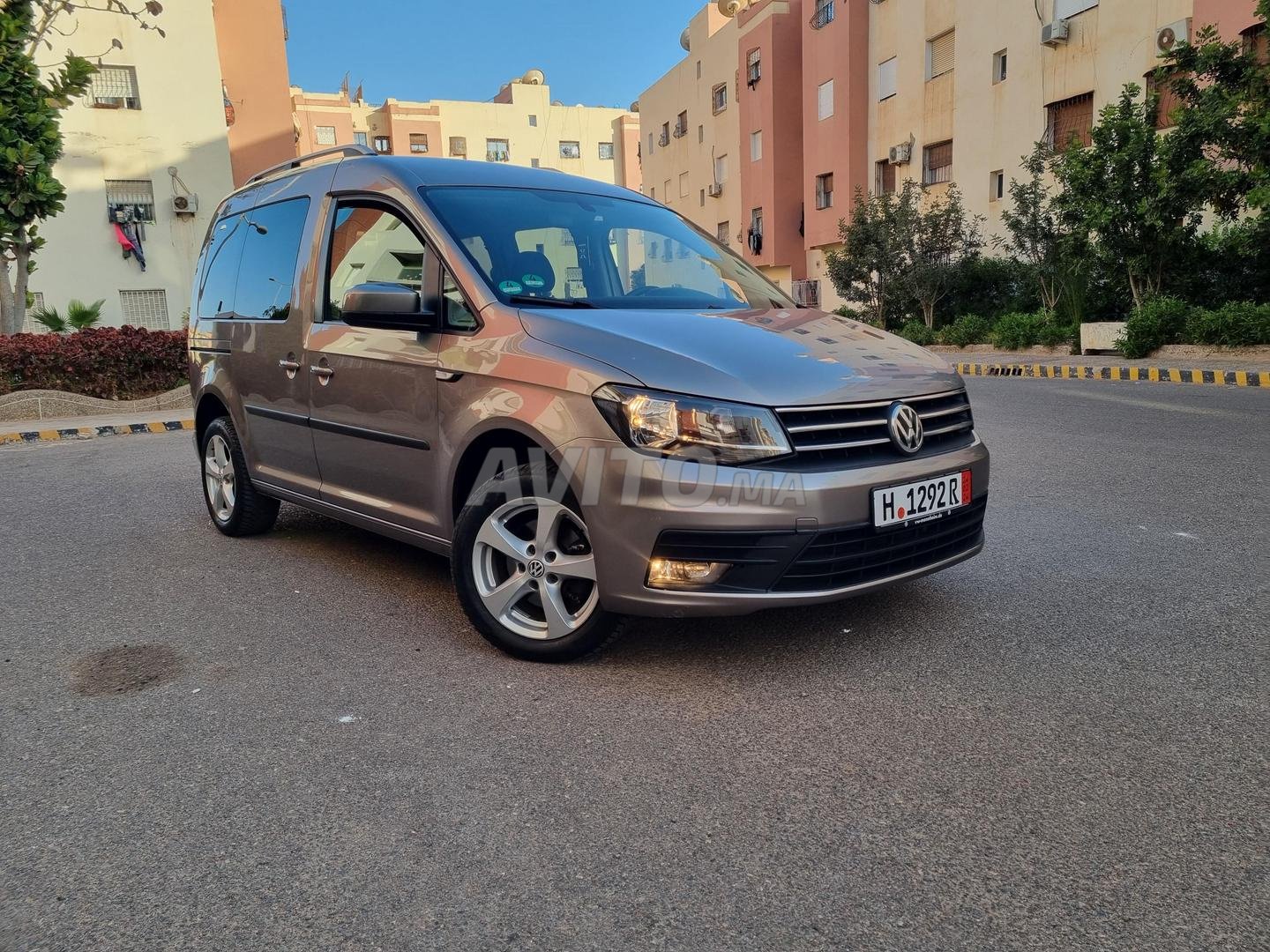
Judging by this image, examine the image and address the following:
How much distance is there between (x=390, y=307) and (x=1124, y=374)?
12.7m

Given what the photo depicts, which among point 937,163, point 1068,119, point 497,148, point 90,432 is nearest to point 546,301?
point 90,432

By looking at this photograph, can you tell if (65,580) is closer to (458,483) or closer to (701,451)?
(458,483)

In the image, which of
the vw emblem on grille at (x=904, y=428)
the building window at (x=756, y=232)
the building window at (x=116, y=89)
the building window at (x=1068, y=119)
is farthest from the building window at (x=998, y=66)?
the vw emblem on grille at (x=904, y=428)

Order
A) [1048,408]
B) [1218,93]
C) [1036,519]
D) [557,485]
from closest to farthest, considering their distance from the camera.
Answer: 1. [557,485]
2. [1036,519]
3. [1048,408]
4. [1218,93]

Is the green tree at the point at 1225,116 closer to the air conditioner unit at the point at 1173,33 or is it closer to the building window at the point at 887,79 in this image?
the air conditioner unit at the point at 1173,33

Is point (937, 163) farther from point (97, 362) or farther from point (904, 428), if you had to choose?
point (904, 428)

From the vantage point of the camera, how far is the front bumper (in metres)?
3.07

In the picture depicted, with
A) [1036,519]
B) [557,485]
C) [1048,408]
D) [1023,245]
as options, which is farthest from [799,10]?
[557,485]

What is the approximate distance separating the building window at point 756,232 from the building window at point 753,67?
4.64 metres

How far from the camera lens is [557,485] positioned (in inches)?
131

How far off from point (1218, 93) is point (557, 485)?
13451 mm

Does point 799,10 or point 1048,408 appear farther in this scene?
point 799,10

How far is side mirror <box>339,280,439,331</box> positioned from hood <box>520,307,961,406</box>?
1.45ft

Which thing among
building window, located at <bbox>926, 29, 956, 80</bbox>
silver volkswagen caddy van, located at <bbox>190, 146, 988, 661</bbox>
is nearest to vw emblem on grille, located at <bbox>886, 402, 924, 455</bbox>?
silver volkswagen caddy van, located at <bbox>190, 146, 988, 661</bbox>
